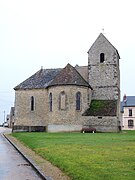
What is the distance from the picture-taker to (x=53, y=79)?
5094 cm

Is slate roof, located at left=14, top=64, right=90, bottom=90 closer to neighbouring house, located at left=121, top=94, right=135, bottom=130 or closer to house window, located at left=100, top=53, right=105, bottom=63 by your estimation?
house window, located at left=100, top=53, right=105, bottom=63

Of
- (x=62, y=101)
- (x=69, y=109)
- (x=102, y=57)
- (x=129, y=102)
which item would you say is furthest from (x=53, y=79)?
(x=129, y=102)

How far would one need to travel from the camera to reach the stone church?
154 ft

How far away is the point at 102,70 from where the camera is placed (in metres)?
51.1

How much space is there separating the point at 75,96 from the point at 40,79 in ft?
28.0

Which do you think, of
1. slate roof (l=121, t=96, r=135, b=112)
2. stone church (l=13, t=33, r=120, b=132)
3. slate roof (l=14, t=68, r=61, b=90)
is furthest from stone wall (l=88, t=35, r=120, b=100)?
slate roof (l=121, t=96, r=135, b=112)

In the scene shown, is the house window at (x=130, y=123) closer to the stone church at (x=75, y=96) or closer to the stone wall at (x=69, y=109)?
the stone church at (x=75, y=96)

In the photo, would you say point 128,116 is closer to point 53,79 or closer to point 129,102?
point 129,102

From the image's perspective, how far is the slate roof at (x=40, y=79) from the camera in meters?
52.4

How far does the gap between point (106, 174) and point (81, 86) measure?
37348 millimetres

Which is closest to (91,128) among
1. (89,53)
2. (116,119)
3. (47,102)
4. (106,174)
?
(116,119)

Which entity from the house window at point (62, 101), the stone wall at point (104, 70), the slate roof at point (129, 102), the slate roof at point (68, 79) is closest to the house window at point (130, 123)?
the slate roof at point (129, 102)

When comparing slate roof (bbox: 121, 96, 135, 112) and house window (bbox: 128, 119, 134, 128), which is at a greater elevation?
slate roof (bbox: 121, 96, 135, 112)

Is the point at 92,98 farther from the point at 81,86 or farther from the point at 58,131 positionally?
the point at 58,131
